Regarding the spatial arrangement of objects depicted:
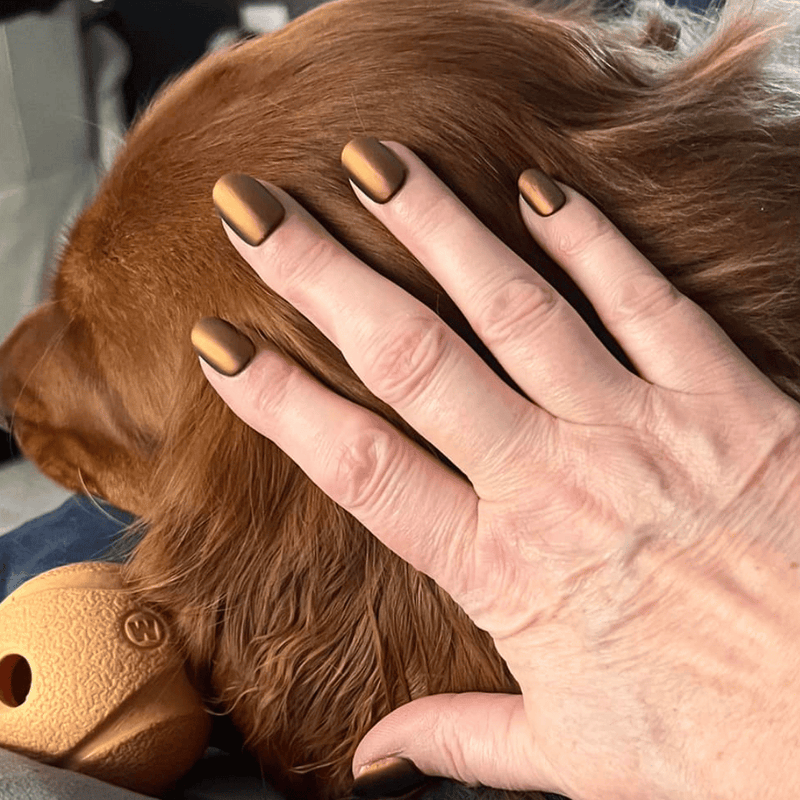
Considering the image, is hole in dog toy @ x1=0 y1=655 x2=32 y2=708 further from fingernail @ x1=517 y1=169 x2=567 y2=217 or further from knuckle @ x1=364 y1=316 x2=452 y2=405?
fingernail @ x1=517 y1=169 x2=567 y2=217

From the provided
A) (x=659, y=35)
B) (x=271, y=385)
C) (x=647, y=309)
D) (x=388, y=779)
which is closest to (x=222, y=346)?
(x=271, y=385)

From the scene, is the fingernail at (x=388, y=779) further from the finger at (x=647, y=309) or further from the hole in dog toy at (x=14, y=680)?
the finger at (x=647, y=309)

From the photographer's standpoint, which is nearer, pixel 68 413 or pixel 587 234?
pixel 587 234

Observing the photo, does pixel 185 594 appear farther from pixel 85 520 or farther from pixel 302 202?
pixel 85 520

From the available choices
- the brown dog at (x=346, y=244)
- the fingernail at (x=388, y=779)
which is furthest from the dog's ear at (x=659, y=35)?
the fingernail at (x=388, y=779)

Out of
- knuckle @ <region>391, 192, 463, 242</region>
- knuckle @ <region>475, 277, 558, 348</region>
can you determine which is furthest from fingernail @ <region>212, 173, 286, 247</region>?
knuckle @ <region>475, 277, 558, 348</region>

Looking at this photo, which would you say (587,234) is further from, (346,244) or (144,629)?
(144,629)
